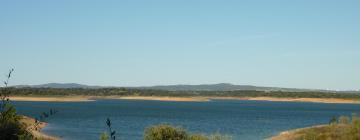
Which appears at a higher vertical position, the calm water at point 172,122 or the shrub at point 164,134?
the shrub at point 164,134

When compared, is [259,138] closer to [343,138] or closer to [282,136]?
[282,136]

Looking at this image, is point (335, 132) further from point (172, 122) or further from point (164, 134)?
point (172, 122)

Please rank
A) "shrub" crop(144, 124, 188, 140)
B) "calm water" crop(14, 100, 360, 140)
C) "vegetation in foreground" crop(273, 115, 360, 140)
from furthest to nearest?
"calm water" crop(14, 100, 360, 140) → "vegetation in foreground" crop(273, 115, 360, 140) → "shrub" crop(144, 124, 188, 140)

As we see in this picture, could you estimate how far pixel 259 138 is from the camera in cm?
6825

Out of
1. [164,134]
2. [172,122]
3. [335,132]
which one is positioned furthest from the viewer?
[172,122]

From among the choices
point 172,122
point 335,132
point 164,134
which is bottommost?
point 172,122

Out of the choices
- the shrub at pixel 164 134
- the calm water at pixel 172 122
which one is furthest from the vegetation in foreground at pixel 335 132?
the calm water at pixel 172 122

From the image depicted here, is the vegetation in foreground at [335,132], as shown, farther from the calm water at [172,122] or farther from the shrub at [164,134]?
the calm water at [172,122]

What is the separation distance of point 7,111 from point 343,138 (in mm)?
36590

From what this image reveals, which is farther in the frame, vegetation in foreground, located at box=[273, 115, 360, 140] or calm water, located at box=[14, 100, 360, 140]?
calm water, located at box=[14, 100, 360, 140]

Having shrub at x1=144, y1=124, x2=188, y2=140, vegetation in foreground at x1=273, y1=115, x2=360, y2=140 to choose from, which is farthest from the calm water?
shrub at x1=144, y1=124, x2=188, y2=140

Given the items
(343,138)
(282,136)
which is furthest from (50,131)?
(343,138)

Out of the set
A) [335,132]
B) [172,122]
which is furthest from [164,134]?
[172,122]

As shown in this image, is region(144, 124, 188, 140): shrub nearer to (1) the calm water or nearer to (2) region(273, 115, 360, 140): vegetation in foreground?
(2) region(273, 115, 360, 140): vegetation in foreground
